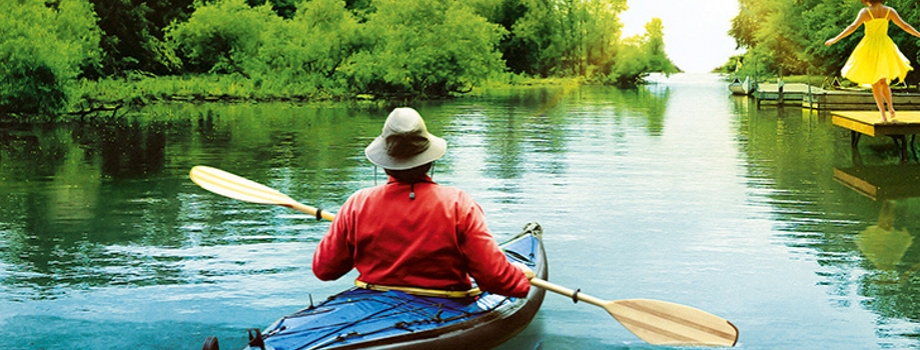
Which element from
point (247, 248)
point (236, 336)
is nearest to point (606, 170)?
point (247, 248)

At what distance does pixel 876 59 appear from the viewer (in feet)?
38.0

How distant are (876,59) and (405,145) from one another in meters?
9.08

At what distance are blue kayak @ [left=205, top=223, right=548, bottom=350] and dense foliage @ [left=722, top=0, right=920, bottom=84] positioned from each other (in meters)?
18.2

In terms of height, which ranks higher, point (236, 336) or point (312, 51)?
point (312, 51)

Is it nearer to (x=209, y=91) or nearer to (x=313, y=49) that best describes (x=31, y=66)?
(x=209, y=91)

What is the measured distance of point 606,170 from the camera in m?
12.7

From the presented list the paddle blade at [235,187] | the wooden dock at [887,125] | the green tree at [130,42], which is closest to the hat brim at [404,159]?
the paddle blade at [235,187]

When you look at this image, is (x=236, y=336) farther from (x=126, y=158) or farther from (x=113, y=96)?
(x=113, y=96)

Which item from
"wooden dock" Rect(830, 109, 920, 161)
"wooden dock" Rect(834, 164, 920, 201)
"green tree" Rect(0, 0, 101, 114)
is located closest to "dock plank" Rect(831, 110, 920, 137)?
"wooden dock" Rect(830, 109, 920, 161)

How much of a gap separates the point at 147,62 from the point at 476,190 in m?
33.6

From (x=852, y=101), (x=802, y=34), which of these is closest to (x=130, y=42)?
(x=802, y=34)

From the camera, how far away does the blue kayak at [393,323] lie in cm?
386

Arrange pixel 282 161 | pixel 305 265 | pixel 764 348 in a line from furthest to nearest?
pixel 282 161 < pixel 305 265 < pixel 764 348

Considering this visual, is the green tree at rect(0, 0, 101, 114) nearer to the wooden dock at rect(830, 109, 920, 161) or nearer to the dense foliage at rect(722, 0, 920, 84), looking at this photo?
the dense foliage at rect(722, 0, 920, 84)
